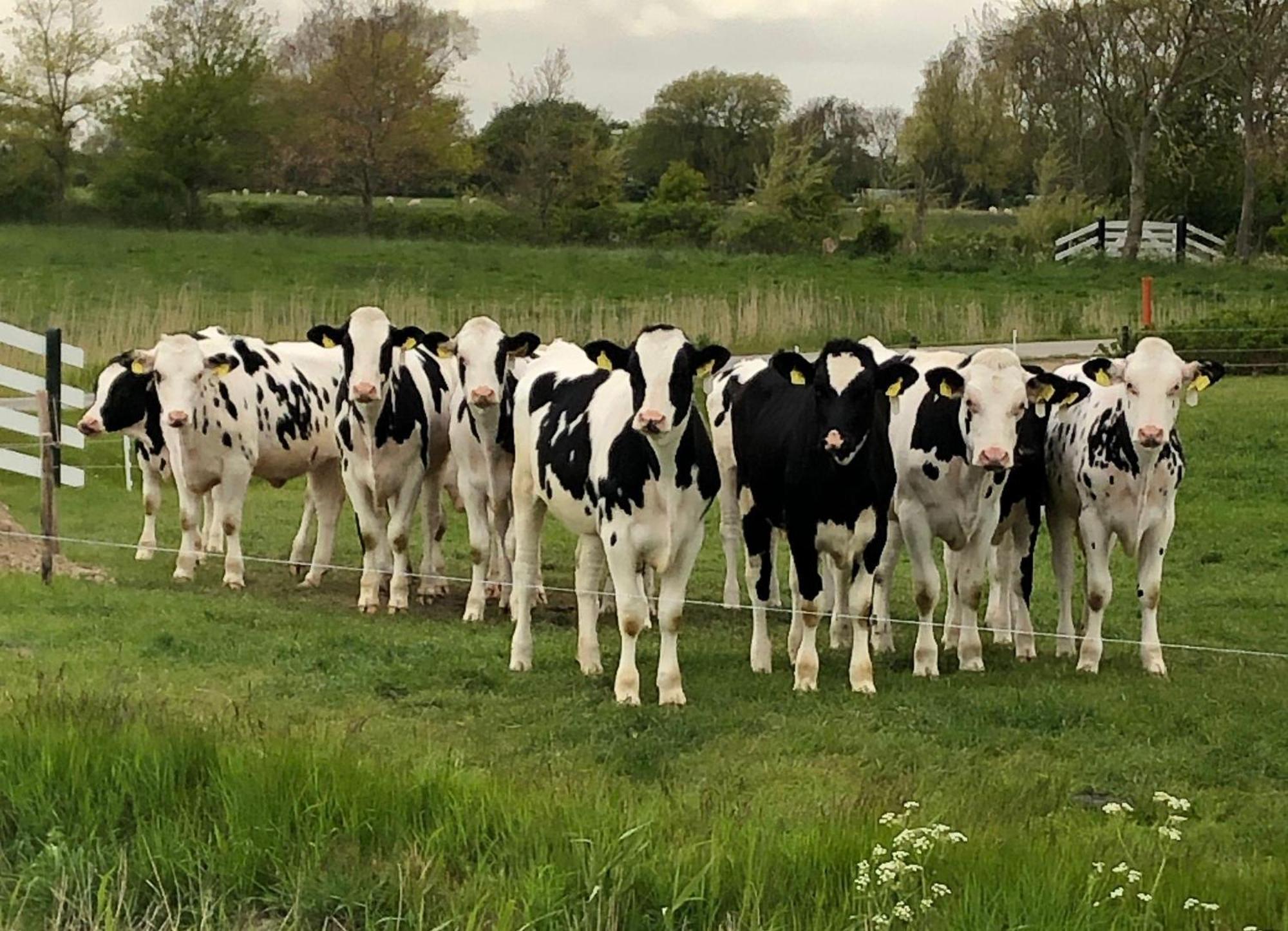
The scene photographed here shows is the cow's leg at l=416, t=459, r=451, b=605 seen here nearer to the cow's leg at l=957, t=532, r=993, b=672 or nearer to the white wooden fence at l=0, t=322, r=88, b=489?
the white wooden fence at l=0, t=322, r=88, b=489

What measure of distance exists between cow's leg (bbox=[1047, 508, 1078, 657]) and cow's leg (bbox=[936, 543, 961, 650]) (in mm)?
715

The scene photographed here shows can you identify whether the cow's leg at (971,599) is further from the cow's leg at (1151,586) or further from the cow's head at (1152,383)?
the cow's head at (1152,383)

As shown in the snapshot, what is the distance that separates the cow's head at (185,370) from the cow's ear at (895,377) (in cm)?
677

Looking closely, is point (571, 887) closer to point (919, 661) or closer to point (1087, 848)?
point (1087, 848)

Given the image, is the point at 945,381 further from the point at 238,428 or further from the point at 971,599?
the point at 238,428

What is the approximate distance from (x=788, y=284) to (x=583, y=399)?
3052cm

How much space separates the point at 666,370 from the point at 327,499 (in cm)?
671

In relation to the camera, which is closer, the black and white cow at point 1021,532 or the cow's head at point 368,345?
the black and white cow at point 1021,532

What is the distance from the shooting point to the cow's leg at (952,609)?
11.5m

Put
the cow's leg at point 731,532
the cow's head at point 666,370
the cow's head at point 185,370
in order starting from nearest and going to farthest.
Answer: the cow's head at point 666,370 < the cow's leg at point 731,532 < the cow's head at point 185,370

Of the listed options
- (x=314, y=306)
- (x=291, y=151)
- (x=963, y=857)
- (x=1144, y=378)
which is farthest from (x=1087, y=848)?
(x=291, y=151)

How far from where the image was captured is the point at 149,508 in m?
16.2

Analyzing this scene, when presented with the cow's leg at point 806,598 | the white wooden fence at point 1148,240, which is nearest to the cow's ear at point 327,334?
the cow's leg at point 806,598

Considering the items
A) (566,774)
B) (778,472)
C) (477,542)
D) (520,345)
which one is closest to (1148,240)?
(520,345)
